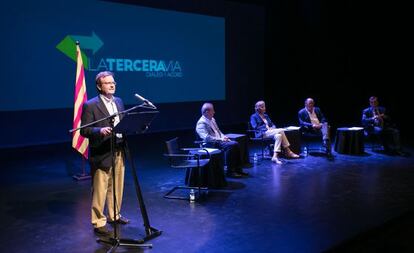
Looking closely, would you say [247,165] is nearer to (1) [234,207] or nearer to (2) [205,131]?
(2) [205,131]

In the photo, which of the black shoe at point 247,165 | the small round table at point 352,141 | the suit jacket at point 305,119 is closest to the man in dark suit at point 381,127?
the small round table at point 352,141

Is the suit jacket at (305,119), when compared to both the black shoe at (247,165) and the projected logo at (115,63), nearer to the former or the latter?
the black shoe at (247,165)

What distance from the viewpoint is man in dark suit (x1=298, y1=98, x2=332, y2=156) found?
317 inches

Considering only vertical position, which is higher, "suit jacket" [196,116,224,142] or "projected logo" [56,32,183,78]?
"projected logo" [56,32,183,78]

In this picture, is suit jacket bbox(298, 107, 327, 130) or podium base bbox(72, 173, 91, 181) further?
suit jacket bbox(298, 107, 327, 130)

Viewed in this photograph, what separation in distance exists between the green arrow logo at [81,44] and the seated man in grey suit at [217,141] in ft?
12.3

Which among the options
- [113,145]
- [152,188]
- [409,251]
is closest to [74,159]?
[152,188]

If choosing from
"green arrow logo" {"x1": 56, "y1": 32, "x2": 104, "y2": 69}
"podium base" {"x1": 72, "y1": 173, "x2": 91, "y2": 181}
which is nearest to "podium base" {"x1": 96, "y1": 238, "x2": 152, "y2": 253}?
"podium base" {"x1": 72, "y1": 173, "x2": 91, "y2": 181}

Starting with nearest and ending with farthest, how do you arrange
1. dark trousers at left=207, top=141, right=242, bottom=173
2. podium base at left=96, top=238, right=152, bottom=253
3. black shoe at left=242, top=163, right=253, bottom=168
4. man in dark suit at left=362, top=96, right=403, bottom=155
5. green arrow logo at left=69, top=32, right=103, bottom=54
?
1. podium base at left=96, top=238, right=152, bottom=253
2. dark trousers at left=207, top=141, right=242, bottom=173
3. black shoe at left=242, top=163, right=253, bottom=168
4. man in dark suit at left=362, top=96, right=403, bottom=155
5. green arrow logo at left=69, top=32, right=103, bottom=54

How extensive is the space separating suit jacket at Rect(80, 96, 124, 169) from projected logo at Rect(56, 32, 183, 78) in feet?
17.3

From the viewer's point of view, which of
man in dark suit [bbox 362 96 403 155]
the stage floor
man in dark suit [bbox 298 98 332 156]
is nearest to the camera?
the stage floor

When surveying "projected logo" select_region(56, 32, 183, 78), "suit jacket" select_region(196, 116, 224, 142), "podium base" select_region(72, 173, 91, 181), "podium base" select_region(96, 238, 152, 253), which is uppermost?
"projected logo" select_region(56, 32, 183, 78)

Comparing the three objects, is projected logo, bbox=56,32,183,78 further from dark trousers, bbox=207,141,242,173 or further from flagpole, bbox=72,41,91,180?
dark trousers, bbox=207,141,242,173

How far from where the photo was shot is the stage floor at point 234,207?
390 centimetres
